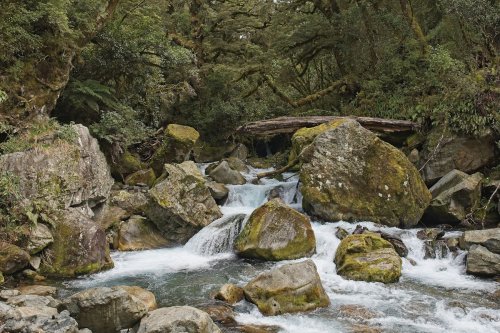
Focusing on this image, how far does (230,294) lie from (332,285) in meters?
2.40

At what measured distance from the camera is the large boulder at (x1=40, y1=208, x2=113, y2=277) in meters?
10.4

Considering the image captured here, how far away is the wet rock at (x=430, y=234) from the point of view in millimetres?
12406

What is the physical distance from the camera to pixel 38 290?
9094 millimetres

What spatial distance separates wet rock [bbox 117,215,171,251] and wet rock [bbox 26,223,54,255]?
99.1 inches

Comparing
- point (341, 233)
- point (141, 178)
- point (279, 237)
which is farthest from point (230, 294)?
point (141, 178)

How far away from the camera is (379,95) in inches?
762

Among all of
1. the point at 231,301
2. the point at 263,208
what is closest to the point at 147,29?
the point at 263,208

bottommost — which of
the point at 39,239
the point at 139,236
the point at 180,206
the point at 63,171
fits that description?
the point at 139,236

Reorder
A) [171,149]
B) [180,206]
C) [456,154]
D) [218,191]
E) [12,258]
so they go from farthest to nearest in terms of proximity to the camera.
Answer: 1. [171,149]
2. [218,191]
3. [456,154]
4. [180,206]
5. [12,258]

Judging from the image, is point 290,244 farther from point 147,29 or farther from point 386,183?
point 147,29

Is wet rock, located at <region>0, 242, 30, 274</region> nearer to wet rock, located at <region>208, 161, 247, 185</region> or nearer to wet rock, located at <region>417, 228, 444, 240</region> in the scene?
wet rock, located at <region>208, 161, 247, 185</region>

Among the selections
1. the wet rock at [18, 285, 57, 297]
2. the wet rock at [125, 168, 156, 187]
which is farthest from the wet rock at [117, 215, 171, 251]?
the wet rock at [18, 285, 57, 297]

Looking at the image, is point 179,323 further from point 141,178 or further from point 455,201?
point 141,178

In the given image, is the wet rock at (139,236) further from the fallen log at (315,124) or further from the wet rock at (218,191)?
the fallen log at (315,124)
